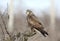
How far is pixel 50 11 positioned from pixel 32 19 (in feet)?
7.75

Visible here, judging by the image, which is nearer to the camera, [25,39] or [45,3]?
[25,39]

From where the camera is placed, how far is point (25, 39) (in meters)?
1.19

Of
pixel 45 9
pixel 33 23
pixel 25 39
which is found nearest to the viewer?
pixel 25 39

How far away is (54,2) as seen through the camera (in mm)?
3750

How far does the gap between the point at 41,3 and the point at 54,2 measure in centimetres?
24

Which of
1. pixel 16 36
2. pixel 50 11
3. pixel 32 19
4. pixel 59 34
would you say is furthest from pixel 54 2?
pixel 16 36

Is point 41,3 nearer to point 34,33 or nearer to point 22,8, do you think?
point 22,8

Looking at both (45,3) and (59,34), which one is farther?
(45,3)

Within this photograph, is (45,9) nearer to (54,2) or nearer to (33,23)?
(54,2)

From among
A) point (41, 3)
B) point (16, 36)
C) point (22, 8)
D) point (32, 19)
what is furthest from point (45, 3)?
point (16, 36)

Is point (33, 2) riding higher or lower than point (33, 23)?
lower

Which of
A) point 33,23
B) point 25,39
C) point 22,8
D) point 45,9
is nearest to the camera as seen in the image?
point 25,39

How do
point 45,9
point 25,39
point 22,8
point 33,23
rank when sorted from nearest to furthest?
point 25,39, point 33,23, point 22,8, point 45,9

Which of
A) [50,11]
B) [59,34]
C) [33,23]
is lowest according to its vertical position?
[59,34]
